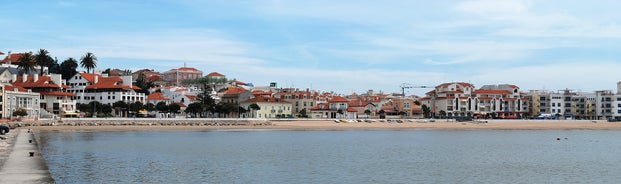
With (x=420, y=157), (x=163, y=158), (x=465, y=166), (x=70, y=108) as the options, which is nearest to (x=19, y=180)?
(x=163, y=158)

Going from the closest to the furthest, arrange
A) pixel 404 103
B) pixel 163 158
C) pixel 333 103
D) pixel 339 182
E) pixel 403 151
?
pixel 339 182 < pixel 163 158 < pixel 403 151 < pixel 333 103 < pixel 404 103

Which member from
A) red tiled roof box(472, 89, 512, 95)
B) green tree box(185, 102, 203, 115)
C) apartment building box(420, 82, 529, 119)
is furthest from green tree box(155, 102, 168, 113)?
red tiled roof box(472, 89, 512, 95)

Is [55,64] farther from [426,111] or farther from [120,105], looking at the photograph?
[426,111]

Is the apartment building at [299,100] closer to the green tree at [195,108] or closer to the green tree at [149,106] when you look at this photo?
the green tree at [195,108]

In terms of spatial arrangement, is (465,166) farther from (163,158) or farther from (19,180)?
(19,180)

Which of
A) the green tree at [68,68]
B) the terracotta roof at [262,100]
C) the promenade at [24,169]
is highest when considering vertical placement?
the green tree at [68,68]

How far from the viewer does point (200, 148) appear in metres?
51.3

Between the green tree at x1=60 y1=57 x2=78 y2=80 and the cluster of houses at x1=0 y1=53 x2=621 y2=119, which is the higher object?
the green tree at x1=60 y1=57 x2=78 y2=80

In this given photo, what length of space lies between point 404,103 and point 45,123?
7912 centimetres

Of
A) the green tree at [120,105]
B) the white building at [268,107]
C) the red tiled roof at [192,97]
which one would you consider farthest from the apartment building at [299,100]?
the green tree at [120,105]

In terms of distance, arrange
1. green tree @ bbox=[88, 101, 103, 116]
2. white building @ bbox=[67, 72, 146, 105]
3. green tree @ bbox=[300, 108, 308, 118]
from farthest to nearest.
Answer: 1. green tree @ bbox=[300, 108, 308, 118]
2. white building @ bbox=[67, 72, 146, 105]
3. green tree @ bbox=[88, 101, 103, 116]

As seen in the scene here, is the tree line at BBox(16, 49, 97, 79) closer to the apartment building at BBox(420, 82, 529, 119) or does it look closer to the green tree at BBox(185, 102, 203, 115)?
the green tree at BBox(185, 102, 203, 115)

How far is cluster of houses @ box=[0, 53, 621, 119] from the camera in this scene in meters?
106

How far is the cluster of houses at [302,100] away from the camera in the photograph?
346 feet
